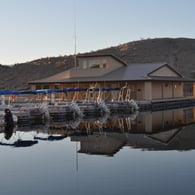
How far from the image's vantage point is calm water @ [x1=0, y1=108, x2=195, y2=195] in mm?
11023

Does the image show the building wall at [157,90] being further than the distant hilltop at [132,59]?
No

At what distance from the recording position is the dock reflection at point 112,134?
18005mm

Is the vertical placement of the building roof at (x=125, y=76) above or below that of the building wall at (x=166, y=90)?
above

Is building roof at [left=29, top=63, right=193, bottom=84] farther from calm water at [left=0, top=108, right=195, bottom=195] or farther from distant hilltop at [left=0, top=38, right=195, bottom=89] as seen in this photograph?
distant hilltop at [left=0, top=38, right=195, bottom=89]

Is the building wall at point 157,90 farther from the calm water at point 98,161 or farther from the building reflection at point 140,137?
the calm water at point 98,161

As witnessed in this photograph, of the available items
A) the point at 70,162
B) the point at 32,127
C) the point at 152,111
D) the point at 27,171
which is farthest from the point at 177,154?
the point at 152,111

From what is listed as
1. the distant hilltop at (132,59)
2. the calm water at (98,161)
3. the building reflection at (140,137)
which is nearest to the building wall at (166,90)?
the building reflection at (140,137)

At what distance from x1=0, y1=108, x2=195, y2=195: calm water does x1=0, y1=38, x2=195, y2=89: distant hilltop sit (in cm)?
4651

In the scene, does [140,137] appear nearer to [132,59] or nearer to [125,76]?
[125,76]

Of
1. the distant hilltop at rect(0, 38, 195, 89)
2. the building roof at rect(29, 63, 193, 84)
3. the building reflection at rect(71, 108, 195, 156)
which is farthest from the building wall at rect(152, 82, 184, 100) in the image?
the distant hilltop at rect(0, 38, 195, 89)

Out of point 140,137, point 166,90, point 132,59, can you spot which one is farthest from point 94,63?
point 132,59

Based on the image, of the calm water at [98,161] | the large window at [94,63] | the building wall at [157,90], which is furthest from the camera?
the large window at [94,63]

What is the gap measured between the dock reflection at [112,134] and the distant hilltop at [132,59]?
4155 centimetres

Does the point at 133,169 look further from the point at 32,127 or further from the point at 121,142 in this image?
the point at 32,127
